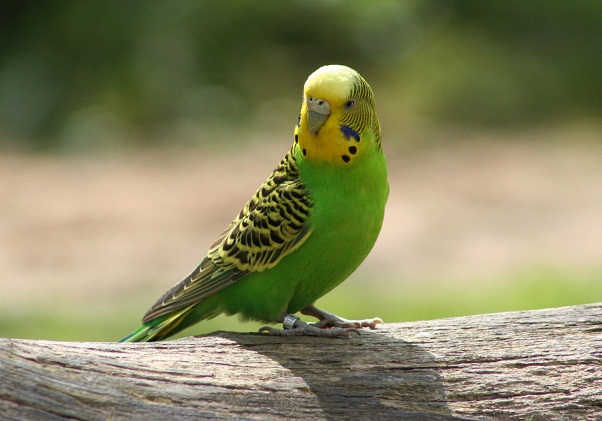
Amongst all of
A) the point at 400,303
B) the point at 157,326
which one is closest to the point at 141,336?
the point at 157,326

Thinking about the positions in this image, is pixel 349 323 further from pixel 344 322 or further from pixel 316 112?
pixel 316 112

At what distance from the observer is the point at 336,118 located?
361 cm

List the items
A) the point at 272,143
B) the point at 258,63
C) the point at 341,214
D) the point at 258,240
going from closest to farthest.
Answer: the point at 341,214 → the point at 258,240 → the point at 272,143 → the point at 258,63

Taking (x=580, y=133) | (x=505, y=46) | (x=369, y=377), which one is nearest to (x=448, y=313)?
(x=369, y=377)

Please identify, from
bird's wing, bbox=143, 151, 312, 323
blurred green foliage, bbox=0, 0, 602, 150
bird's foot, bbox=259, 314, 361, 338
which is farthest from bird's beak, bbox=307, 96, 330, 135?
blurred green foliage, bbox=0, 0, 602, 150

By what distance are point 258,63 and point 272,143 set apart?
1527mm

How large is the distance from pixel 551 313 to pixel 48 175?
695cm

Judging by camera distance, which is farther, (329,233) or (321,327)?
(321,327)

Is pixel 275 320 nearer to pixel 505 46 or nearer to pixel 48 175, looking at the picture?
pixel 48 175

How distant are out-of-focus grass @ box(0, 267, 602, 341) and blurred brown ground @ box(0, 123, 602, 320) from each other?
19 centimetres

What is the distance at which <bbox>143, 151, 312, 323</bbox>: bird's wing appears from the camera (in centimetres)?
382

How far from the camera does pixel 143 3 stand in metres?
11.2

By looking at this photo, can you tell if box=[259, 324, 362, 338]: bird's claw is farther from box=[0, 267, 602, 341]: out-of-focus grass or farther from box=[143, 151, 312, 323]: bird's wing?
box=[0, 267, 602, 341]: out-of-focus grass

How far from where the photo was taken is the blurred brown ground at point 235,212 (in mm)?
7961
